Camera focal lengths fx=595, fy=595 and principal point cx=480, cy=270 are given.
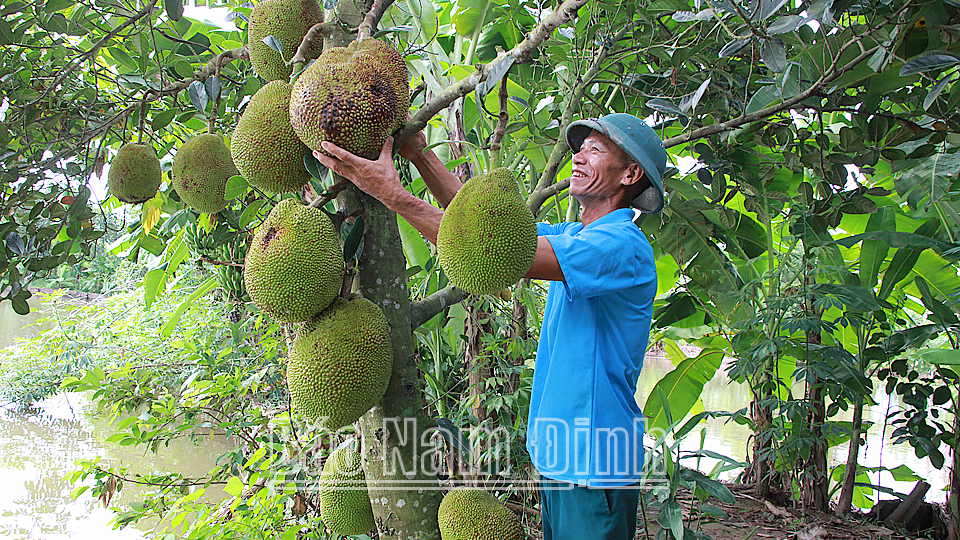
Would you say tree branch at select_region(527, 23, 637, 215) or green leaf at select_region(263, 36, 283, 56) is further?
tree branch at select_region(527, 23, 637, 215)

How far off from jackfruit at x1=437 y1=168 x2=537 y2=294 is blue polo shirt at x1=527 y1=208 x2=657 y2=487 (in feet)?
0.80

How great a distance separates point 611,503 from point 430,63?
1.20m

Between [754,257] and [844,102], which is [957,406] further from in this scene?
[844,102]

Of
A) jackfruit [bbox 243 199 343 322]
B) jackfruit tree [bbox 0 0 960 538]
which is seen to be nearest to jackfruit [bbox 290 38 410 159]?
jackfruit tree [bbox 0 0 960 538]

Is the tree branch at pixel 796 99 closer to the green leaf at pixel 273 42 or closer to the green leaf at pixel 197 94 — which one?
the green leaf at pixel 273 42

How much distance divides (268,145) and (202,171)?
0.86 ft

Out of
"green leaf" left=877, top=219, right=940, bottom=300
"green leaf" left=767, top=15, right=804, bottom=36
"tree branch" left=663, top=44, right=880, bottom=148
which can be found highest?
"green leaf" left=767, top=15, right=804, bottom=36

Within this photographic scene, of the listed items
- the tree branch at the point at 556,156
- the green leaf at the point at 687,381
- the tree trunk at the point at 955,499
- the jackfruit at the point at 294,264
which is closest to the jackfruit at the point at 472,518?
the jackfruit at the point at 294,264

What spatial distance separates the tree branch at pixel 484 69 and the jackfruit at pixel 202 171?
0.38 meters

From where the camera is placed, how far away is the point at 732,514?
218cm

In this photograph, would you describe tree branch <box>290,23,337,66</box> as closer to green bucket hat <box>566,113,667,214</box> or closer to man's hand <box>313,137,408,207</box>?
man's hand <box>313,137,408,207</box>

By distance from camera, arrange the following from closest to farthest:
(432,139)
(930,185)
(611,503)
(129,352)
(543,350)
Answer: (930,185) < (611,503) < (543,350) < (432,139) < (129,352)

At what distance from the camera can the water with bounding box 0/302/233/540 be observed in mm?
3084

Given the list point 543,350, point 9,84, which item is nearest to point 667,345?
point 543,350
